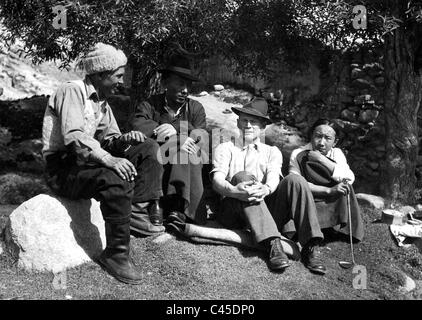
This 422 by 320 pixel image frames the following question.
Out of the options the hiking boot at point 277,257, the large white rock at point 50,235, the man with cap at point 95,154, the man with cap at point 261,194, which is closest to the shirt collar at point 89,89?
the man with cap at point 95,154

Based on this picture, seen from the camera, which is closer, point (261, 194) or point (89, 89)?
point (89, 89)

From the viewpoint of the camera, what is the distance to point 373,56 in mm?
9547

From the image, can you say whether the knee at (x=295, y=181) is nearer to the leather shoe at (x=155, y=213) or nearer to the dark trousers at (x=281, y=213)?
the dark trousers at (x=281, y=213)

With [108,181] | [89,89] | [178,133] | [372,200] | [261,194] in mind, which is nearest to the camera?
[108,181]

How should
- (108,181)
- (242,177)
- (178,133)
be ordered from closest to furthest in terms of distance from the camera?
(108,181) < (242,177) < (178,133)

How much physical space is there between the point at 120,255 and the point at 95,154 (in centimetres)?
96

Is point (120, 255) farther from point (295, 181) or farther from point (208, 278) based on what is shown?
point (295, 181)

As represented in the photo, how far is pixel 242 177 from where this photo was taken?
5.58 meters

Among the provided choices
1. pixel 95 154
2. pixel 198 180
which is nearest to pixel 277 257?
pixel 198 180

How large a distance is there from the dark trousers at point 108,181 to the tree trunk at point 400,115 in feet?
13.2

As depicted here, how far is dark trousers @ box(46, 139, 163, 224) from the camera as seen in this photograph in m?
4.79
